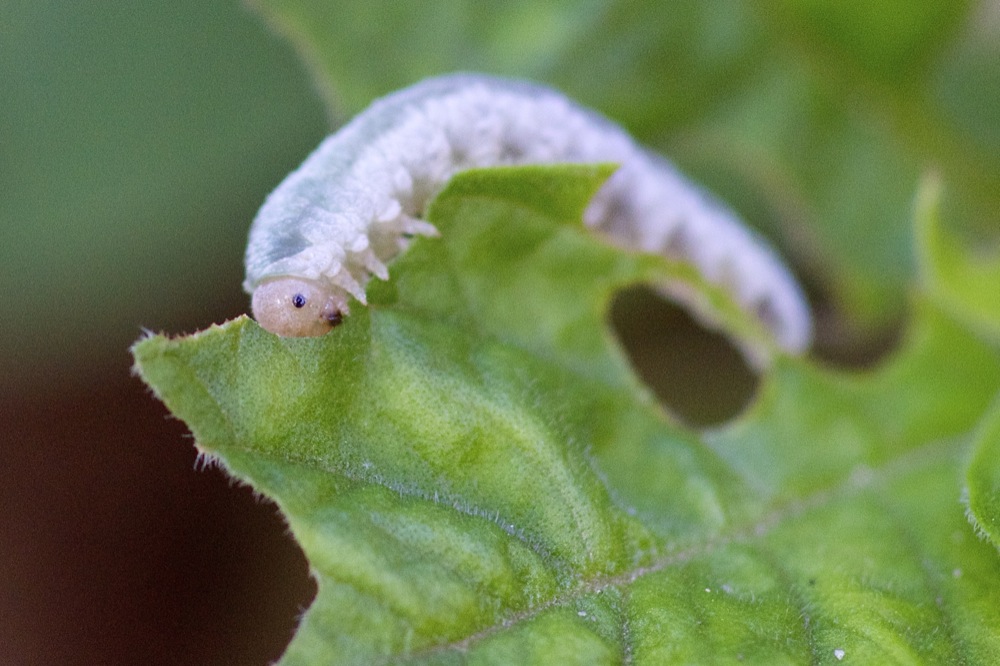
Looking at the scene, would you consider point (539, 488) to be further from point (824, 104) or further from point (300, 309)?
point (824, 104)

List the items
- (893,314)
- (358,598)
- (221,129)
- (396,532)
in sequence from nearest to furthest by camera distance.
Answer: (358,598)
(396,532)
(893,314)
(221,129)

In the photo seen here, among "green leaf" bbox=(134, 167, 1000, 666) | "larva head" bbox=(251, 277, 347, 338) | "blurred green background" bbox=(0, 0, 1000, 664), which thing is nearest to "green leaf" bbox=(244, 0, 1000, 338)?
"blurred green background" bbox=(0, 0, 1000, 664)

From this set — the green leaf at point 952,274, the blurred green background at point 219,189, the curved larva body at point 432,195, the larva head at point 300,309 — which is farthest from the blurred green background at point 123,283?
the green leaf at point 952,274

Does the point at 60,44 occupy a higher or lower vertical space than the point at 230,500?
higher

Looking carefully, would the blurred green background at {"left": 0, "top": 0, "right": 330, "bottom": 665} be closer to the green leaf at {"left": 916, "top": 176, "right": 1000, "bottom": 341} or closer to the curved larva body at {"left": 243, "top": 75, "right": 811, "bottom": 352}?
the curved larva body at {"left": 243, "top": 75, "right": 811, "bottom": 352}

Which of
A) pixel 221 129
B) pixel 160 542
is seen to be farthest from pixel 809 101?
pixel 160 542

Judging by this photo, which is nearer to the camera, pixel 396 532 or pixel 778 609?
pixel 396 532

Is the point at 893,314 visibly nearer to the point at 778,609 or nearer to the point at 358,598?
the point at 778,609

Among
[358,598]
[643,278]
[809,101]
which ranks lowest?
[358,598]
